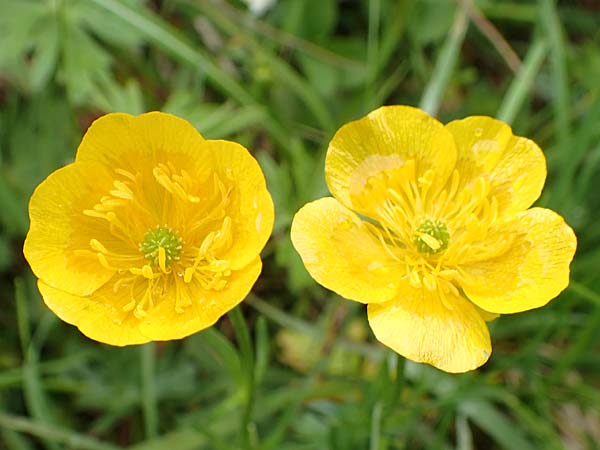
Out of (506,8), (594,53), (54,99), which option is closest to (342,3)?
(506,8)

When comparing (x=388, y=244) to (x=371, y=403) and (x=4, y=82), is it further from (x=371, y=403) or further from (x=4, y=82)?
(x=4, y=82)

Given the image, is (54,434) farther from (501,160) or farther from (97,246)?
A: (501,160)

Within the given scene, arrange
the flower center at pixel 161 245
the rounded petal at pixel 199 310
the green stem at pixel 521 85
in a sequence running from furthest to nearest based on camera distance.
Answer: the green stem at pixel 521 85 < the flower center at pixel 161 245 < the rounded petal at pixel 199 310

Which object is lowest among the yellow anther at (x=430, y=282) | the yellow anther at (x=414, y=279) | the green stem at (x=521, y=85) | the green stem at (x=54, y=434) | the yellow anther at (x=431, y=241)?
the green stem at (x=54, y=434)

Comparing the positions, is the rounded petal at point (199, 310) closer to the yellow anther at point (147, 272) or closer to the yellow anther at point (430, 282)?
the yellow anther at point (147, 272)

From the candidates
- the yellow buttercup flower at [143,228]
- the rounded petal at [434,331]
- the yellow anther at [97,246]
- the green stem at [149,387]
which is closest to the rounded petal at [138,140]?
the yellow buttercup flower at [143,228]

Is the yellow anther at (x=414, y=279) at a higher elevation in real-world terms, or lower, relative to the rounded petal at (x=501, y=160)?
lower

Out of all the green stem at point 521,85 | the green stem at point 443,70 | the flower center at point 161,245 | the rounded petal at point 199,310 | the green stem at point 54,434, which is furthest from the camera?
the green stem at point 443,70
